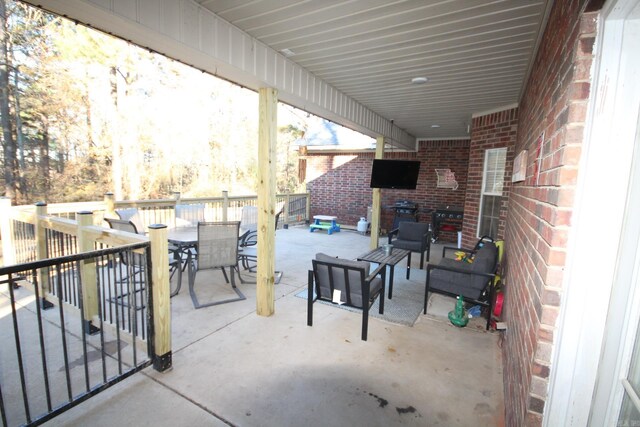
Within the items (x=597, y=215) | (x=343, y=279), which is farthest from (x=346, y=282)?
(x=597, y=215)

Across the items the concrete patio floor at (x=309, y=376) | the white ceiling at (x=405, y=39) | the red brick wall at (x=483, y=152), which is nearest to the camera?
the concrete patio floor at (x=309, y=376)

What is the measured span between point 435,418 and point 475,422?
0.88 ft

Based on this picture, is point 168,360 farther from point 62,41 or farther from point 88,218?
point 62,41

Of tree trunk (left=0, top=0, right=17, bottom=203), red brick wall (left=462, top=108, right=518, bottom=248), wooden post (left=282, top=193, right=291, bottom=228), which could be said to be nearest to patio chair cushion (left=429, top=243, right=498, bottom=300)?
red brick wall (left=462, top=108, right=518, bottom=248)

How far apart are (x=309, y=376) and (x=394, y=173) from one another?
4.94m

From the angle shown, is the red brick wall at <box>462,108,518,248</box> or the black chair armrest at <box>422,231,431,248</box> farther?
the black chair armrest at <box>422,231,431,248</box>

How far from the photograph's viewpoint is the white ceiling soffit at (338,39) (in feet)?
7.14

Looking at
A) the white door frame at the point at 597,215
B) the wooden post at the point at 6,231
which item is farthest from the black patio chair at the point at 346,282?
the wooden post at the point at 6,231

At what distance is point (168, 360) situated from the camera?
2.43m

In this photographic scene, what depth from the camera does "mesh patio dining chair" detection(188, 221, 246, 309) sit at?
3670 mm

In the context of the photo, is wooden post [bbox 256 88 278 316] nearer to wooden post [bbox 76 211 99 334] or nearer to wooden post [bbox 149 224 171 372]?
wooden post [bbox 149 224 171 372]

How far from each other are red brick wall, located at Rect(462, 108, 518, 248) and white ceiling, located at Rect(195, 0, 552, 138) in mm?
565

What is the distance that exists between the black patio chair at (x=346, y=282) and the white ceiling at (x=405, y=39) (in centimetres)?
218

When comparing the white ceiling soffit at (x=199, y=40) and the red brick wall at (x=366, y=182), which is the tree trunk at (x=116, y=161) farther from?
the white ceiling soffit at (x=199, y=40)
